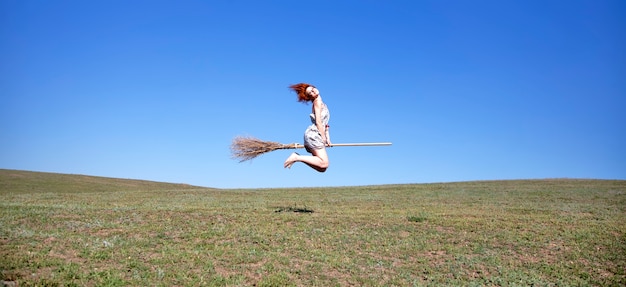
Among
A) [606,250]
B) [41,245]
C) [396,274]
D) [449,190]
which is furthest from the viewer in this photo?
[449,190]

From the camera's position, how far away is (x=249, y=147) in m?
15.0

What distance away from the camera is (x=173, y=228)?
13562mm

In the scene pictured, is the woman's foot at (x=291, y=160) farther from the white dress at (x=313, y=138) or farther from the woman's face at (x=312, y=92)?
the woman's face at (x=312, y=92)

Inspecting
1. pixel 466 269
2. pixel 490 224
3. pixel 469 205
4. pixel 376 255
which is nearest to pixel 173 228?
pixel 376 255

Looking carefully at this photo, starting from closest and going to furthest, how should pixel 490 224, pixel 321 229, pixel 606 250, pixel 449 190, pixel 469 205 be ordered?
1. pixel 606 250
2. pixel 321 229
3. pixel 490 224
4. pixel 469 205
5. pixel 449 190

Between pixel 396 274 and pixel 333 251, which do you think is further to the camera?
pixel 333 251

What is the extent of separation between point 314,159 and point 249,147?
2847mm

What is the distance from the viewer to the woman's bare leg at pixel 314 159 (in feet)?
42.5

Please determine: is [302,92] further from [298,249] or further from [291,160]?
[298,249]

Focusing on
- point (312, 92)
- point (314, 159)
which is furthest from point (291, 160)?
point (312, 92)

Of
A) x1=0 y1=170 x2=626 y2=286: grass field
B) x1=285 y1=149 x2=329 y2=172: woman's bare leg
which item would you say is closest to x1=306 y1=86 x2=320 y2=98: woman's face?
x1=285 y1=149 x2=329 y2=172: woman's bare leg

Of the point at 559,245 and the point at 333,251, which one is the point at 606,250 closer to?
the point at 559,245

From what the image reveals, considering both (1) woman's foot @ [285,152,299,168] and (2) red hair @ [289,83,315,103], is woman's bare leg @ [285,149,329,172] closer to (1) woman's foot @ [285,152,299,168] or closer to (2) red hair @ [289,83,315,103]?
(1) woman's foot @ [285,152,299,168]

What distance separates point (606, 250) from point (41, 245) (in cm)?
1437
